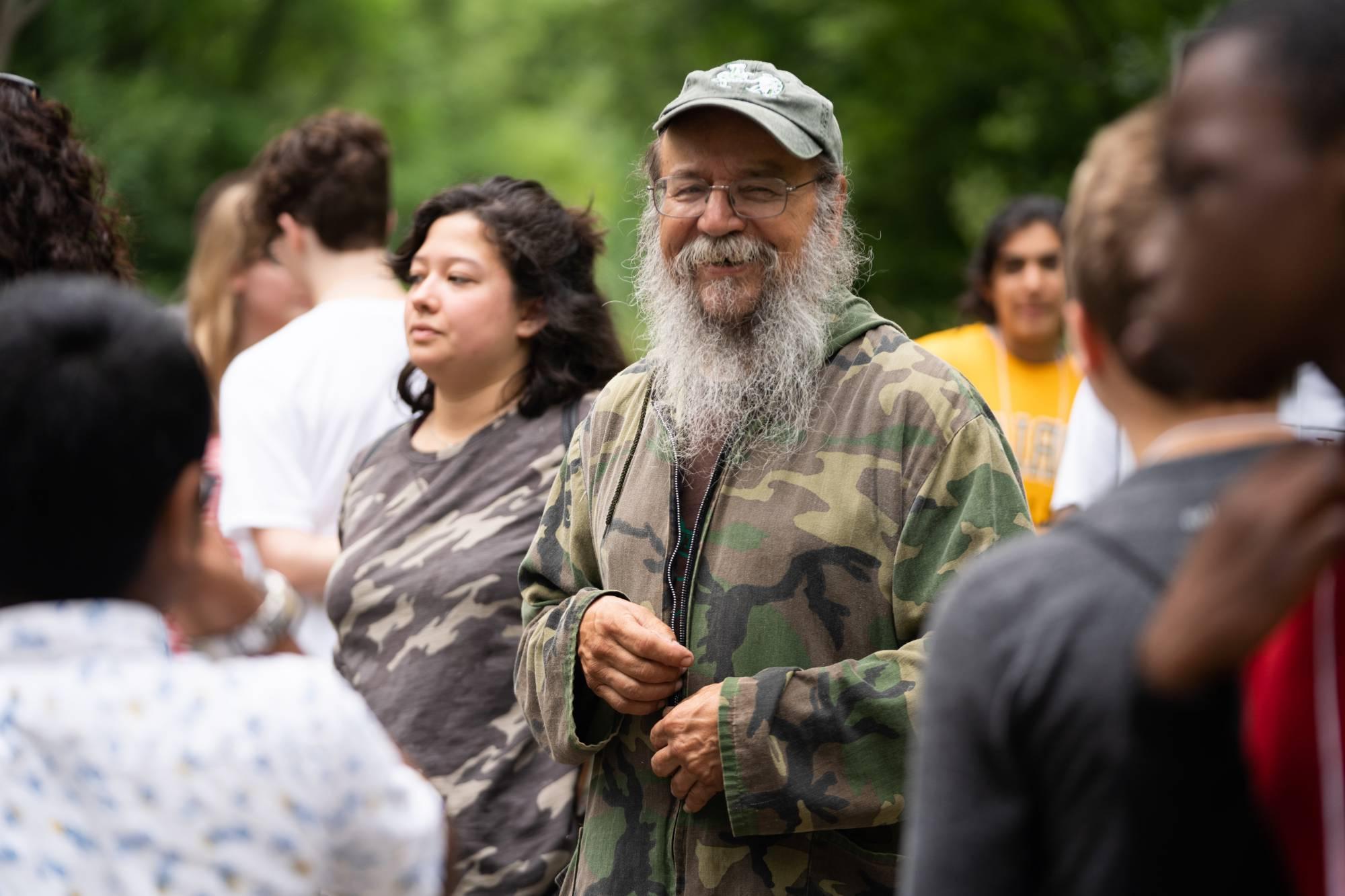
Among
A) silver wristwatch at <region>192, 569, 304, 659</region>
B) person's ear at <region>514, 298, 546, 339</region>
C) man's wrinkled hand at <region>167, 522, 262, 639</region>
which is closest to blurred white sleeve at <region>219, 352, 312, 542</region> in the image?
person's ear at <region>514, 298, 546, 339</region>

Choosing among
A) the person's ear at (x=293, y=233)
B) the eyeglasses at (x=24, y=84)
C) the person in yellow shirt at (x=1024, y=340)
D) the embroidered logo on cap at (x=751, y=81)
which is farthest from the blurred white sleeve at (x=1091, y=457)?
the eyeglasses at (x=24, y=84)

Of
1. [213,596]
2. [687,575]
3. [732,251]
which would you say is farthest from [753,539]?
[213,596]

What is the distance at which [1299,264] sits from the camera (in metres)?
1.28

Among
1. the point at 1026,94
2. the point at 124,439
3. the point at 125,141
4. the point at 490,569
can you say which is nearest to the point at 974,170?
the point at 1026,94

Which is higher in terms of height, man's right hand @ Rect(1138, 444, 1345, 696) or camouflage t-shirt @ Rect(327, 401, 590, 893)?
man's right hand @ Rect(1138, 444, 1345, 696)

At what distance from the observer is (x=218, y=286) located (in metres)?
5.55

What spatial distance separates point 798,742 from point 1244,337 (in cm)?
149

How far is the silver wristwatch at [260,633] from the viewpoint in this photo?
6.32 feet

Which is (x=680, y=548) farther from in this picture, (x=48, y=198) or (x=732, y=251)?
(x=48, y=198)

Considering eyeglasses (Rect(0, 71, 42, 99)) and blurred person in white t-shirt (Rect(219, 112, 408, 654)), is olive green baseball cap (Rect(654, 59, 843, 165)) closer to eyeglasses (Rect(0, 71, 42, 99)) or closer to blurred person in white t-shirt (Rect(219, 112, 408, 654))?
eyeglasses (Rect(0, 71, 42, 99))

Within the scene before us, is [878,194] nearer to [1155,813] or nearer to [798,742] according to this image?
[798,742]

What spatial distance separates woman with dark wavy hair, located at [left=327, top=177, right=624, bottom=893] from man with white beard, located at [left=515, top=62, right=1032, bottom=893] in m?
0.31

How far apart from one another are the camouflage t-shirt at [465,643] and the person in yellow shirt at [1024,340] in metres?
2.66

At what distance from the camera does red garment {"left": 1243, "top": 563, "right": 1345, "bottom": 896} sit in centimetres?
130
